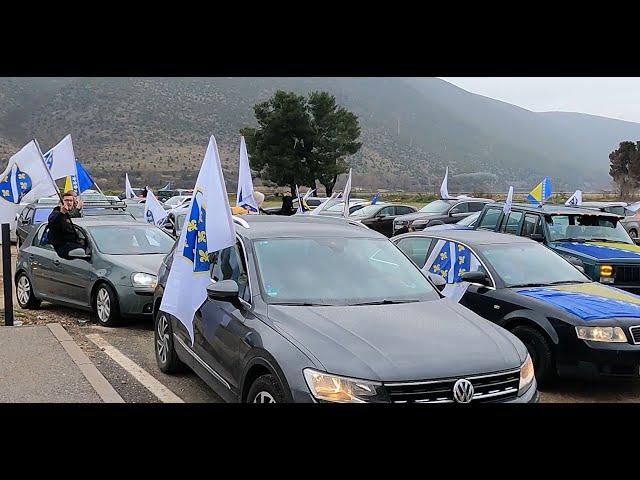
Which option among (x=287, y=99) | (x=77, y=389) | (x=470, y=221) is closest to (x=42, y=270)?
(x=77, y=389)

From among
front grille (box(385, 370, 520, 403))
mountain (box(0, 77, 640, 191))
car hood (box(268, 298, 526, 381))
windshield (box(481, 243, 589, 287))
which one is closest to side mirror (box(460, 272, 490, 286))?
windshield (box(481, 243, 589, 287))

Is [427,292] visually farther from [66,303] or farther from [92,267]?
[66,303]

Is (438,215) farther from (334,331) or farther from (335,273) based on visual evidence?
(334,331)

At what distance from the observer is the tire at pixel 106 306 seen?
340 inches

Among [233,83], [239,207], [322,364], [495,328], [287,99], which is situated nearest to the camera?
[322,364]

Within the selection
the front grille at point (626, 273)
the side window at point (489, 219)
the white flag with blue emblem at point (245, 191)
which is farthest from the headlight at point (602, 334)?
the white flag with blue emblem at point (245, 191)

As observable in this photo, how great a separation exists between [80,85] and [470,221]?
103460 mm

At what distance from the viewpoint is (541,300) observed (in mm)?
6387

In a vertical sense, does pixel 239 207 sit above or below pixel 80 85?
below

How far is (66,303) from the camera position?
9.66m

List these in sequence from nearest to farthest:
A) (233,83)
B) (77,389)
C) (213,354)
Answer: (213,354) → (77,389) → (233,83)

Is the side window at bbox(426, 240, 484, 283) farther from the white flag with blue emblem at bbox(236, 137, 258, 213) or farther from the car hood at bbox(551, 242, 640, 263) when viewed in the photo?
the white flag with blue emblem at bbox(236, 137, 258, 213)

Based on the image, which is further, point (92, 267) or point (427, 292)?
point (92, 267)

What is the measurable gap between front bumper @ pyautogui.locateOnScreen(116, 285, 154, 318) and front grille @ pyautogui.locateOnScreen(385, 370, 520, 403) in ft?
18.3
